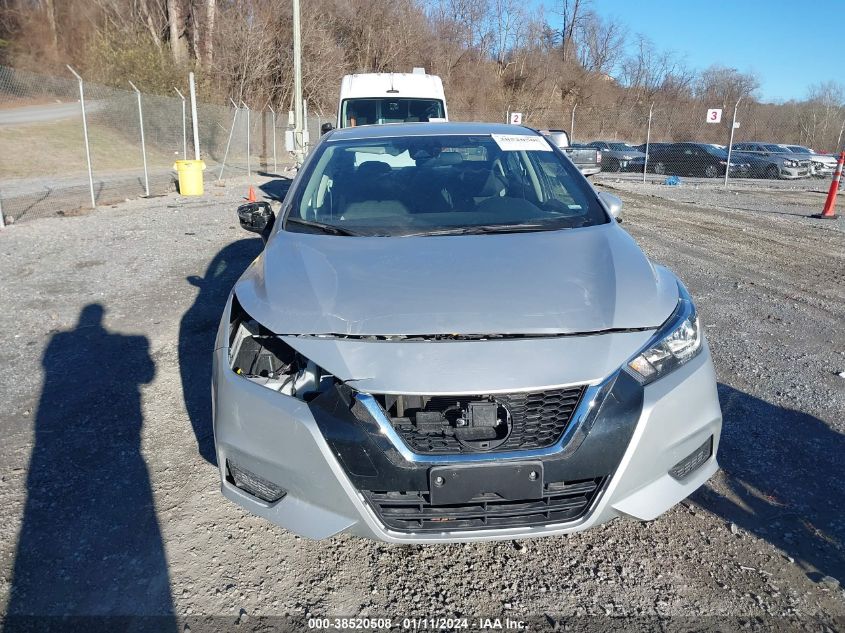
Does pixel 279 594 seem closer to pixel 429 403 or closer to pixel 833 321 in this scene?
pixel 429 403

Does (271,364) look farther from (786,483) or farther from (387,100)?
(387,100)

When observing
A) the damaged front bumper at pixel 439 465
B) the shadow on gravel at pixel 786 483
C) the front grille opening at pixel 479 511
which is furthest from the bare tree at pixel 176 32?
the front grille opening at pixel 479 511

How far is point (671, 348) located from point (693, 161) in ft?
81.4

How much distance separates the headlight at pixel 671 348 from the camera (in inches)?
91.9

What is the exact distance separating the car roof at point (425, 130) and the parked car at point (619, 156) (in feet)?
77.7

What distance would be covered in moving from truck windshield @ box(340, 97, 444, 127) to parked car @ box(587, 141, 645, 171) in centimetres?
1605

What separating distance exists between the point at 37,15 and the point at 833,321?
1883 inches

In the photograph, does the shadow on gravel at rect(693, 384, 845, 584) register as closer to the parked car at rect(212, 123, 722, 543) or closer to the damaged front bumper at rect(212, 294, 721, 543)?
the parked car at rect(212, 123, 722, 543)

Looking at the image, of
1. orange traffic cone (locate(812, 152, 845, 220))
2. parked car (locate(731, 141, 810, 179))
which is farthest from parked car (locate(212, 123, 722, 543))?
parked car (locate(731, 141, 810, 179))

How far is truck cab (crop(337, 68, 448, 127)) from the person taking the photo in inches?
473

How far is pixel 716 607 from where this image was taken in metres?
2.41

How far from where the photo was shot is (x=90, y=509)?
9.82ft

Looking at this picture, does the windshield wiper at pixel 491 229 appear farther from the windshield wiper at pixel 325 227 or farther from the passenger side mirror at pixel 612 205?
the passenger side mirror at pixel 612 205

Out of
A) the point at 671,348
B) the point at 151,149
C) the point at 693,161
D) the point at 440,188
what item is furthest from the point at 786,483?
the point at 693,161
